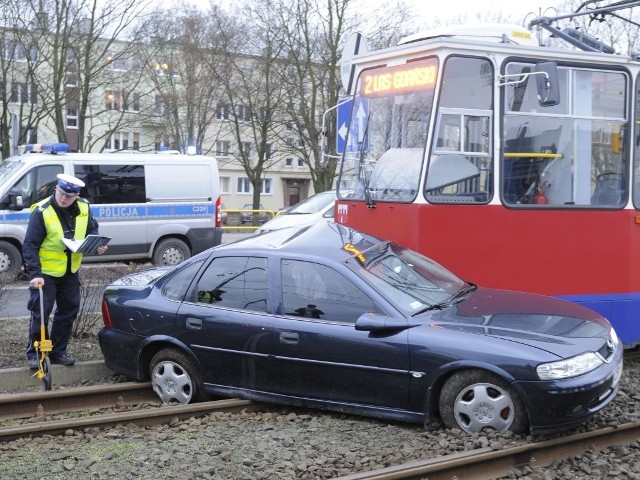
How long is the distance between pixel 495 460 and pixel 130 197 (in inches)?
473

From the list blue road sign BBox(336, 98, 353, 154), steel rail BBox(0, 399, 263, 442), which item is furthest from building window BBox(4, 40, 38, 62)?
steel rail BBox(0, 399, 263, 442)

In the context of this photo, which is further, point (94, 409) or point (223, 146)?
point (223, 146)

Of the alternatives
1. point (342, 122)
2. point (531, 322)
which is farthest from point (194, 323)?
point (342, 122)

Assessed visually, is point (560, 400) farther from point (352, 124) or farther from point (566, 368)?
point (352, 124)

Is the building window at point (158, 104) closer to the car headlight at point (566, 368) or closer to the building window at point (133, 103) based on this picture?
the building window at point (133, 103)

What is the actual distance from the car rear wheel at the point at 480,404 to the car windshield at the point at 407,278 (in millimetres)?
717

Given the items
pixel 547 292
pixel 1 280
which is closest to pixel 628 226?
pixel 547 292

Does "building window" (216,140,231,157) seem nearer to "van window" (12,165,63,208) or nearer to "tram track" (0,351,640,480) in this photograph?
"van window" (12,165,63,208)

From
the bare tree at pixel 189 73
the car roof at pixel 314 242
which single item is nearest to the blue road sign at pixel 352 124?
the car roof at pixel 314 242

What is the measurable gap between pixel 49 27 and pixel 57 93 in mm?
2730

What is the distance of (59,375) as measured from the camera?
801 centimetres

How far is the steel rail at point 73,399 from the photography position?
688 centimetres

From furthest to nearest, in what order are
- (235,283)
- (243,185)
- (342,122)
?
(243,185) → (342,122) → (235,283)

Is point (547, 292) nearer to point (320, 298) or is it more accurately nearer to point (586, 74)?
point (586, 74)
